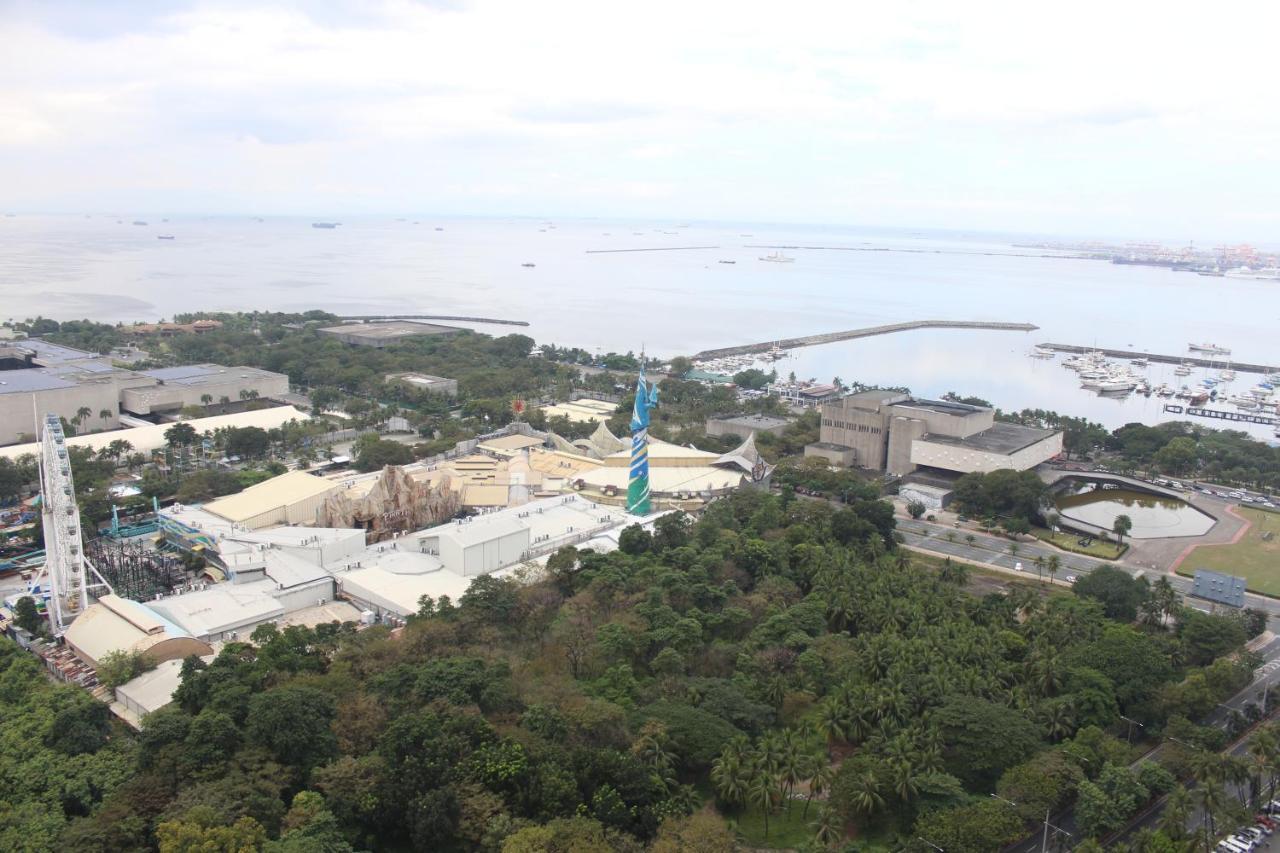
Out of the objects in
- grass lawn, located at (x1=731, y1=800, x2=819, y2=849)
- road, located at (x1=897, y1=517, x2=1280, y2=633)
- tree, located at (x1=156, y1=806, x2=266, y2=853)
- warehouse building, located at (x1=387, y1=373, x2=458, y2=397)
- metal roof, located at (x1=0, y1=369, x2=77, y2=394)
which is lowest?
road, located at (x1=897, y1=517, x2=1280, y2=633)

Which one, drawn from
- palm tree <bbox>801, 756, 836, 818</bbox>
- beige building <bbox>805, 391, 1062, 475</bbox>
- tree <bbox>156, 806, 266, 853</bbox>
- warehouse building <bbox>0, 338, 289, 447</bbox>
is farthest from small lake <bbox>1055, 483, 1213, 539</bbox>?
warehouse building <bbox>0, 338, 289, 447</bbox>

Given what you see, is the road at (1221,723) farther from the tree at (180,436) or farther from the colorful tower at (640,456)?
the tree at (180,436)

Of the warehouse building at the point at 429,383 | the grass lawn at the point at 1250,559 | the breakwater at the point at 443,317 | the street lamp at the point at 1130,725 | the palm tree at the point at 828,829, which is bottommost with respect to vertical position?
the grass lawn at the point at 1250,559

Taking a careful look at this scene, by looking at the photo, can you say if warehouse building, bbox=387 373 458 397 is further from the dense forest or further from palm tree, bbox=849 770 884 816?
palm tree, bbox=849 770 884 816

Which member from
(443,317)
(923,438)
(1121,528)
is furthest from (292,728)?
(443,317)

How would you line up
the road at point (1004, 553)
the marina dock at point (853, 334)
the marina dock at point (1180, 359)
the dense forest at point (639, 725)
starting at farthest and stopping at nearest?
the marina dock at point (853, 334) < the marina dock at point (1180, 359) < the road at point (1004, 553) < the dense forest at point (639, 725)

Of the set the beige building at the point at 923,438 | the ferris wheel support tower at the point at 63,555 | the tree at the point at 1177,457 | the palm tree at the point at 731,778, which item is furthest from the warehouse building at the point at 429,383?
the palm tree at the point at 731,778
